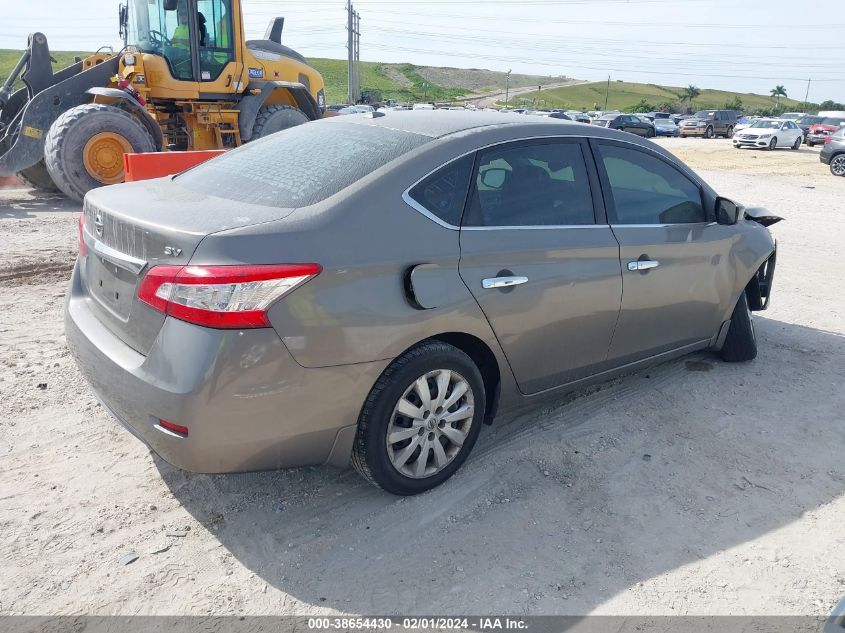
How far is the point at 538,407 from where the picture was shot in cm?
413

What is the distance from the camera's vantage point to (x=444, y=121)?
11.5 feet

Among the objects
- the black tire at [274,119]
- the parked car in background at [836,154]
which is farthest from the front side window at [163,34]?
the parked car in background at [836,154]

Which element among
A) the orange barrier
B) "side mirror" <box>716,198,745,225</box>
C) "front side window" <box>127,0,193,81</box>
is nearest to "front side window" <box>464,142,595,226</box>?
"side mirror" <box>716,198,745,225</box>

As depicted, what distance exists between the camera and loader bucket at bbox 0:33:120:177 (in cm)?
1012

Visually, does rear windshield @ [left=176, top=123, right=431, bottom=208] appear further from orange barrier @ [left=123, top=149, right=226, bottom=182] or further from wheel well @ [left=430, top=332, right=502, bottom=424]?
orange barrier @ [left=123, top=149, right=226, bottom=182]

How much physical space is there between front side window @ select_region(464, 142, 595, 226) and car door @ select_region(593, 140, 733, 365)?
20cm

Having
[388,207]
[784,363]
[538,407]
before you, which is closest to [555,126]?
[388,207]

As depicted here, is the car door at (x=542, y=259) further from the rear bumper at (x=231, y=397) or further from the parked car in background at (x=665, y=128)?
the parked car in background at (x=665, y=128)

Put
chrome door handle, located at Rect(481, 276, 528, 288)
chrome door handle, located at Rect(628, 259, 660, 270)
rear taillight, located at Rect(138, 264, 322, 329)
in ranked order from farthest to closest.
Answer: chrome door handle, located at Rect(628, 259, 660, 270), chrome door handle, located at Rect(481, 276, 528, 288), rear taillight, located at Rect(138, 264, 322, 329)

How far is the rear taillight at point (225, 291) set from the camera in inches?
97.3

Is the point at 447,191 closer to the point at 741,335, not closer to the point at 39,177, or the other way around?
the point at 741,335

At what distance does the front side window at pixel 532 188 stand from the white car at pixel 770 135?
32.5 metres

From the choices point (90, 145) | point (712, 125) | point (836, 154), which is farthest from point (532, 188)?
point (712, 125)

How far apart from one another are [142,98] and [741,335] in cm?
945
